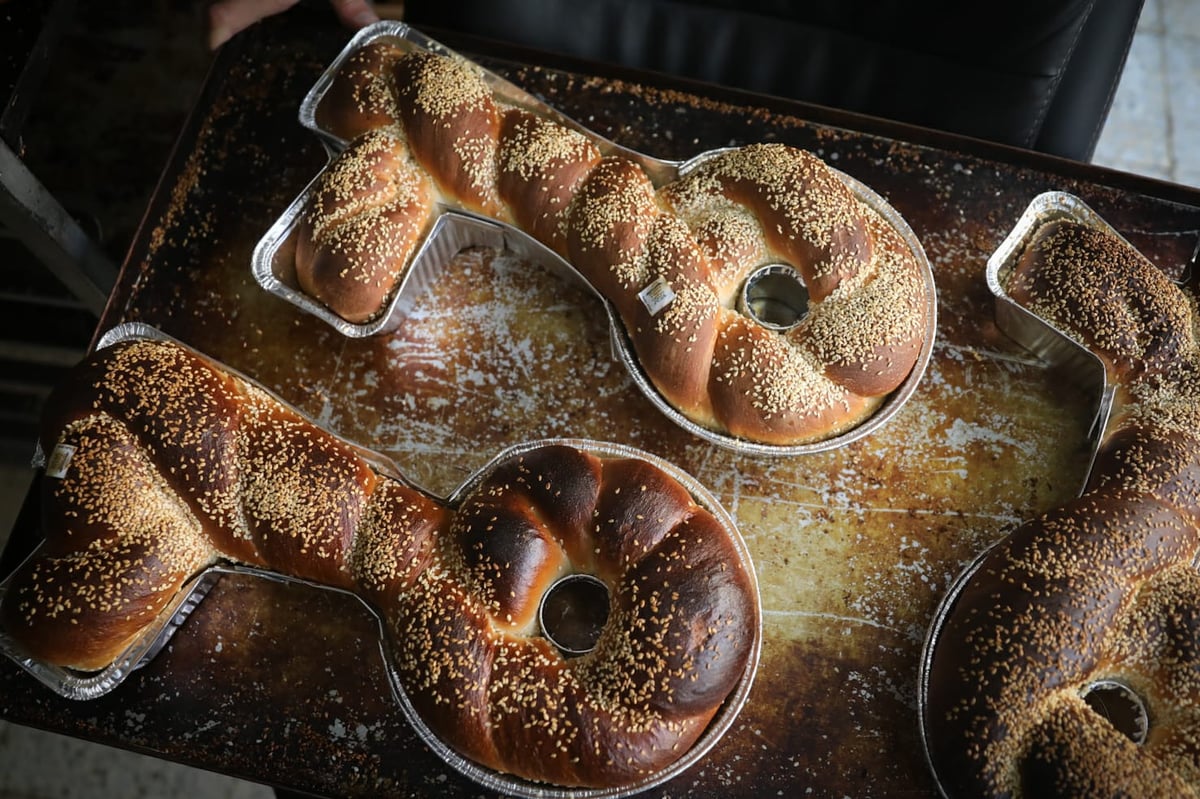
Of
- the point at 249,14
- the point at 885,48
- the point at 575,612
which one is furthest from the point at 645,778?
the point at 249,14

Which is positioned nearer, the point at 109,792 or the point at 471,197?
the point at 471,197

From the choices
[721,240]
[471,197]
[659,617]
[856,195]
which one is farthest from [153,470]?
[856,195]

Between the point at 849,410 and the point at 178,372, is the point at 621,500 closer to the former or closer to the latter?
the point at 849,410

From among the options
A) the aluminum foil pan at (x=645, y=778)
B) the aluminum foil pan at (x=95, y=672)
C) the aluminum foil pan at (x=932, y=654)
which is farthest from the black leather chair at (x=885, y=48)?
the aluminum foil pan at (x=95, y=672)

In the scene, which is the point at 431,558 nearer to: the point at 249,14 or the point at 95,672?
the point at 95,672

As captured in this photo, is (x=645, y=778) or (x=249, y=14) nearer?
(x=645, y=778)

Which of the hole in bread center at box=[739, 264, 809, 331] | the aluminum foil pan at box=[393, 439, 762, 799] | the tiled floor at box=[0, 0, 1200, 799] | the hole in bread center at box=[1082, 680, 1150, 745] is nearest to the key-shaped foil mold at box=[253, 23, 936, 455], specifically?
the hole in bread center at box=[739, 264, 809, 331]
